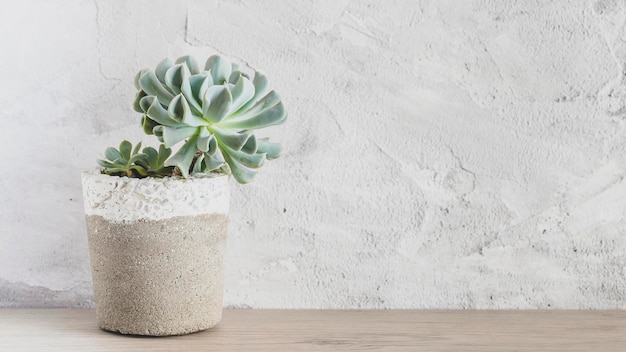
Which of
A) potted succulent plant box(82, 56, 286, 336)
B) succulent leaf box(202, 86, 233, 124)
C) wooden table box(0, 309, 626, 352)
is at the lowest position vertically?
wooden table box(0, 309, 626, 352)

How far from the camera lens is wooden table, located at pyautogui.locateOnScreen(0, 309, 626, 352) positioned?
746 millimetres

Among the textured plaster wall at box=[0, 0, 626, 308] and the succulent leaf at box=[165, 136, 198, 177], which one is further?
the textured plaster wall at box=[0, 0, 626, 308]

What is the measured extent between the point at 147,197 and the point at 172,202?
0.03m

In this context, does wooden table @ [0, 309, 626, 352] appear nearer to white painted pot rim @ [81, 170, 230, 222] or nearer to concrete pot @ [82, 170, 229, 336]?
concrete pot @ [82, 170, 229, 336]

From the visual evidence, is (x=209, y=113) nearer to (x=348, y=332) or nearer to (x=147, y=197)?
(x=147, y=197)

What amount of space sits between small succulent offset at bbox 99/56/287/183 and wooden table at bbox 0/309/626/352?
0.58ft

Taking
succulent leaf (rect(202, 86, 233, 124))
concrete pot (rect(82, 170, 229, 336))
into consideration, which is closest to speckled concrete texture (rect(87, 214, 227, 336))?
concrete pot (rect(82, 170, 229, 336))

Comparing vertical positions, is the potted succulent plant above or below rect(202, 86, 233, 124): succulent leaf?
below

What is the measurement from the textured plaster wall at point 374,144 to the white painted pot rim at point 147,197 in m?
0.15

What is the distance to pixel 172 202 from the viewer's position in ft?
2.46

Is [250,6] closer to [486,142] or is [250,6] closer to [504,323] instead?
[486,142]

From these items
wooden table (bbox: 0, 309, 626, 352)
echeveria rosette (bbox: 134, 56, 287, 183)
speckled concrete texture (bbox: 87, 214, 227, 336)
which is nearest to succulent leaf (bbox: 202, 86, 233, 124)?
echeveria rosette (bbox: 134, 56, 287, 183)

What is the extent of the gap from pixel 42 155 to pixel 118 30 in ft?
0.60

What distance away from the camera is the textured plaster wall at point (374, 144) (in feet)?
2.97
